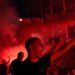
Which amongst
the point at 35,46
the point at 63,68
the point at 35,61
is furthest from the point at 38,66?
the point at 63,68

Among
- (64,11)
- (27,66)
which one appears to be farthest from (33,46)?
(64,11)

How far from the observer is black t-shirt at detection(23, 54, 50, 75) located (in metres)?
2.37

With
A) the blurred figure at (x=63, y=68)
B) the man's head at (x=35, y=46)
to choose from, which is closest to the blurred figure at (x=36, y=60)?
the man's head at (x=35, y=46)

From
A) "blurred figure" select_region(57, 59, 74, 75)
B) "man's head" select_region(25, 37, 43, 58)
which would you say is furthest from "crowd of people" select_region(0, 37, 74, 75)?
"blurred figure" select_region(57, 59, 74, 75)

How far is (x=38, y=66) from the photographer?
240 cm

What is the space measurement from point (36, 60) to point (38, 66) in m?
0.06

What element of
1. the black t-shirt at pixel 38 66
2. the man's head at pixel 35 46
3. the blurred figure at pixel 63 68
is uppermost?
the man's head at pixel 35 46

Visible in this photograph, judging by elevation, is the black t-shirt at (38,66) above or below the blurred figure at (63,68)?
above

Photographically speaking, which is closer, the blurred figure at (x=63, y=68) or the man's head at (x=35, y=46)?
the man's head at (x=35, y=46)

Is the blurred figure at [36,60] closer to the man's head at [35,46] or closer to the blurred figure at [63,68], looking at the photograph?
the man's head at [35,46]

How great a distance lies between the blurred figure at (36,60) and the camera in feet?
7.82

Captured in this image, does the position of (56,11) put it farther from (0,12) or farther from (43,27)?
(0,12)

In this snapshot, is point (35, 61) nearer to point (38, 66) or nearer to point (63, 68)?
point (38, 66)

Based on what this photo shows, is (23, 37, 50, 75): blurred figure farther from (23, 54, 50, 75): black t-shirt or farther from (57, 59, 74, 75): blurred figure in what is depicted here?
(57, 59, 74, 75): blurred figure
